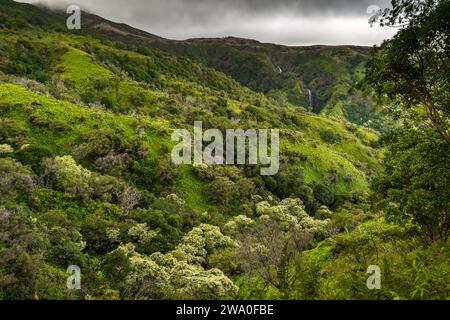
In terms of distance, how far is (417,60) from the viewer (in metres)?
17.2

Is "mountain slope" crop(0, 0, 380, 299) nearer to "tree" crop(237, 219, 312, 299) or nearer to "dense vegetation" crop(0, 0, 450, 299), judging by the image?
"dense vegetation" crop(0, 0, 450, 299)

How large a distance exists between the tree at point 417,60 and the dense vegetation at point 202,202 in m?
0.07

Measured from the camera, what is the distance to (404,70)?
A: 17.3 m

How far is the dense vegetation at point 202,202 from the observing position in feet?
55.4

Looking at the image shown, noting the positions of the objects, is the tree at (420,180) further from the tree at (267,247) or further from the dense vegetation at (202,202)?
the tree at (267,247)

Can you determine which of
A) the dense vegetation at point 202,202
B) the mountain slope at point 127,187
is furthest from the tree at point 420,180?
the mountain slope at point 127,187

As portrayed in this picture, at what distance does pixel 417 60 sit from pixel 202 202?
135ft

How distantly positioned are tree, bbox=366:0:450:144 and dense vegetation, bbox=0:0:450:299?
0.07m

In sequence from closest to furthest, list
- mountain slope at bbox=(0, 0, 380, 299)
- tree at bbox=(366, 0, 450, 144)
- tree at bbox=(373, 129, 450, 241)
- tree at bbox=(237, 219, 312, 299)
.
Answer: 1. tree at bbox=(366, 0, 450, 144)
2. tree at bbox=(373, 129, 450, 241)
3. mountain slope at bbox=(0, 0, 380, 299)
4. tree at bbox=(237, 219, 312, 299)

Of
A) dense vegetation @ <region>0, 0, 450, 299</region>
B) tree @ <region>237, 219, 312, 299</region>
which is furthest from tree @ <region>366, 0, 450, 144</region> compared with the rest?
tree @ <region>237, 219, 312, 299</region>

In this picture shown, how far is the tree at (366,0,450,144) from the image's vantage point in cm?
1558

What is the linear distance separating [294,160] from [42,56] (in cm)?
7650
